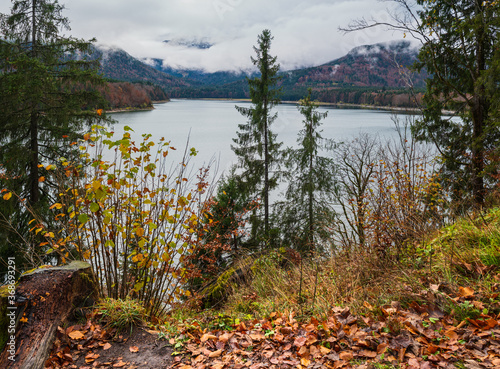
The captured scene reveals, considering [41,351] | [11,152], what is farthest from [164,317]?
[11,152]

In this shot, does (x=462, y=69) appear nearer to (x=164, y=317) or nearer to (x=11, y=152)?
(x=164, y=317)

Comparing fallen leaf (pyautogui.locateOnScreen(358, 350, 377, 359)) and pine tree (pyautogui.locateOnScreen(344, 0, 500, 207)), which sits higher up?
Result: pine tree (pyautogui.locateOnScreen(344, 0, 500, 207))

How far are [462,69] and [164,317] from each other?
1108 cm

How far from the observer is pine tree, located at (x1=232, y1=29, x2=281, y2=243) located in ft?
55.9

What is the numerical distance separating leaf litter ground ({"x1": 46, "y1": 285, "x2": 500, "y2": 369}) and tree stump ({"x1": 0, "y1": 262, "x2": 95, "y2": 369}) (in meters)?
0.14

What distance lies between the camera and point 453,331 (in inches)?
103

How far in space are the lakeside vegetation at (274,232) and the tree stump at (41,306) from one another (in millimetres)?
321

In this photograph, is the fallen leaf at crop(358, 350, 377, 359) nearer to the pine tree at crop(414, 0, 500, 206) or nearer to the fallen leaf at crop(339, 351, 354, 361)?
the fallen leaf at crop(339, 351, 354, 361)

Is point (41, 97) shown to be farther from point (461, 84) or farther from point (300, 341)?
point (461, 84)

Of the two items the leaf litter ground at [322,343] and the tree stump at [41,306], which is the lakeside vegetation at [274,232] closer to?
the leaf litter ground at [322,343]

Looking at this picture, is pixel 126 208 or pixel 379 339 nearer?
pixel 379 339

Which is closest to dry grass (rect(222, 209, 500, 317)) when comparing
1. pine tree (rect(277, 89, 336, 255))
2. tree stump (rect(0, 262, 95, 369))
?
tree stump (rect(0, 262, 95, 369))

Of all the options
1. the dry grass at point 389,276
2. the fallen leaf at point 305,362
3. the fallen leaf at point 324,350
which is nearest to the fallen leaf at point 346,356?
the fallen leaf at point 324,350

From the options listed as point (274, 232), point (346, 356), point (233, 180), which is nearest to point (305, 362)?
point (346, 356)
